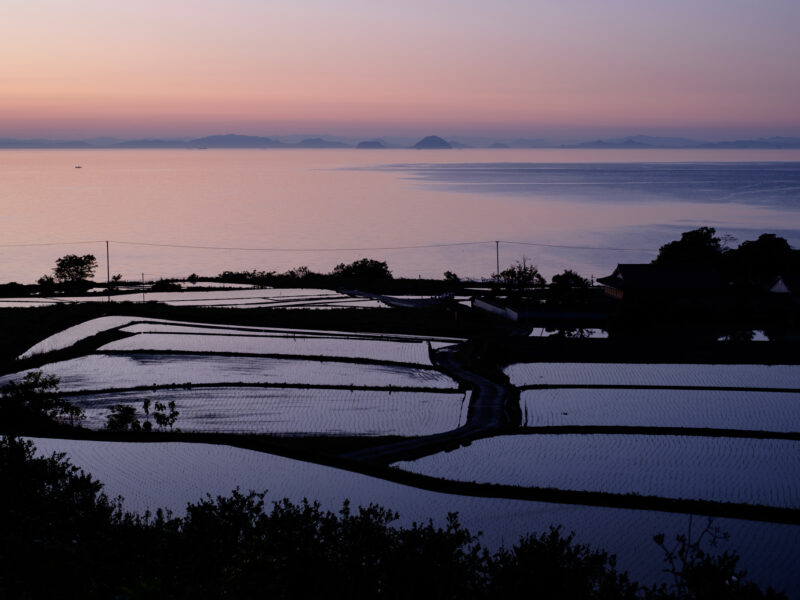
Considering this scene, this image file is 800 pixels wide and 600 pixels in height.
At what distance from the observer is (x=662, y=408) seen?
59.5 feet

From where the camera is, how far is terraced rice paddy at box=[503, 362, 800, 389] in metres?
20.7

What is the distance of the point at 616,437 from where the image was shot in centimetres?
1593

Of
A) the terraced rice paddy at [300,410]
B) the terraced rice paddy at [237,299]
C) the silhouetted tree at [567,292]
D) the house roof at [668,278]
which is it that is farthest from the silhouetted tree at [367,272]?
the terraced rice paddy at [300,410]

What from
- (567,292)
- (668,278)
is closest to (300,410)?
(567,292)

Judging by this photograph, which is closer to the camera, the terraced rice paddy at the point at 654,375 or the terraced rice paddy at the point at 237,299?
the terraced rice paddy at the point at 654,375

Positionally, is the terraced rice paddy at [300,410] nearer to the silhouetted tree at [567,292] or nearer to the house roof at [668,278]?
the silhouetted tree at [567,292]

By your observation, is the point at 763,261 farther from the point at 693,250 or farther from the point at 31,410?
the point at 31,410

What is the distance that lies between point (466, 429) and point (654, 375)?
7.48 metres

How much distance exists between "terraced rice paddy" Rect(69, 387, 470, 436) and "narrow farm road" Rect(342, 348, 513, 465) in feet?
1.07

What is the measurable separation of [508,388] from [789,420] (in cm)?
594

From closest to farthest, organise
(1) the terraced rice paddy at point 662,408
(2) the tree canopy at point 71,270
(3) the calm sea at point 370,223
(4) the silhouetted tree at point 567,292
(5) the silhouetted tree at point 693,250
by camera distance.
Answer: (1) the terraced rice paddy at point 662,408
(4) the silhouetted tree at point 567,292
(5) the silhouetted tree at point 693,250
(2) the tree canopy at point 71,270
(3) the calm sea at point 370,223

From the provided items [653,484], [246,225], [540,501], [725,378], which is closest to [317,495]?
[540,501]

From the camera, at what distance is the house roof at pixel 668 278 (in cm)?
3238

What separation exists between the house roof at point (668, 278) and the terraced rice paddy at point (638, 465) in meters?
17.5
